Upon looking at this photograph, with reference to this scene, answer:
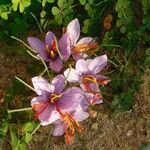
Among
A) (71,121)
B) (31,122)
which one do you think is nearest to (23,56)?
(31,122)

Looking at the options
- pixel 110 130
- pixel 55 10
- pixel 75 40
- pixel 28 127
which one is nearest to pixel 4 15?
pixel 55 10

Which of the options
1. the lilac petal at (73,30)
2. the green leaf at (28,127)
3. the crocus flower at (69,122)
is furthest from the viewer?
the green leaf at (28,127)

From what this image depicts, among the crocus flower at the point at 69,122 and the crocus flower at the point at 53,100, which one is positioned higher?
the crocus flower at the point at 53,100

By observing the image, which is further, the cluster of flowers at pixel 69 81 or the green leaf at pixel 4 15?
the green leaf at pixel 4 15

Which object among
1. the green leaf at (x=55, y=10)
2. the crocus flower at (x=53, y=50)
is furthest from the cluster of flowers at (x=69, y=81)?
the green leaf at (x=55, y=10)

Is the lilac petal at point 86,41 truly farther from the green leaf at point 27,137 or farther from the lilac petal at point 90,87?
the green leaf at point 27,137

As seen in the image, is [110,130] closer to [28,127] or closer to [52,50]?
[28,127]

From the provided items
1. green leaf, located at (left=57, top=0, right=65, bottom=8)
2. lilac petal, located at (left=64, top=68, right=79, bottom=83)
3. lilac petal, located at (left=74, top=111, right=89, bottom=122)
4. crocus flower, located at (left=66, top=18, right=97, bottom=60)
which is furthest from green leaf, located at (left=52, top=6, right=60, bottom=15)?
lilac petal, located at (left=74, top=111, right=89, bottom=122)
